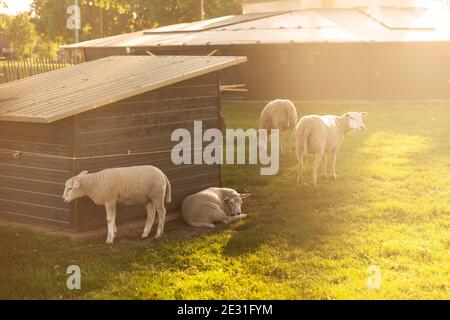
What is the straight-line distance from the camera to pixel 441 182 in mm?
14641

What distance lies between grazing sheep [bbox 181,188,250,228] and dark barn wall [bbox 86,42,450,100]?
1933 cm

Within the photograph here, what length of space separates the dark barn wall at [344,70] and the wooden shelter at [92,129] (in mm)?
18290

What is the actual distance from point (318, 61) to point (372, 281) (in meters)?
23.7

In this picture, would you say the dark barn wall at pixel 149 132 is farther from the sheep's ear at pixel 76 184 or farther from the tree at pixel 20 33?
the tree at pixel 20 33

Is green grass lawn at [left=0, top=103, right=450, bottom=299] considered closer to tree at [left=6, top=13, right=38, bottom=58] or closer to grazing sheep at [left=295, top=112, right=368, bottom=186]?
grazing sheep at [left=295, top=112, right=368, bottom=186]

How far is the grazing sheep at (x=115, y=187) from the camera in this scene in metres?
10.5

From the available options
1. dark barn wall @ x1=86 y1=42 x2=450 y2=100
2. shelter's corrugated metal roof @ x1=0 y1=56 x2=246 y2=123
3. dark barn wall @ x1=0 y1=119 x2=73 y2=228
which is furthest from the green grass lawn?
dark barn wall @ x1=86 y1=42 x2=450 y2=100

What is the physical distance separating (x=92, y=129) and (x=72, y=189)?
1.24m

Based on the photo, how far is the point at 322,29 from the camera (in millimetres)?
30375

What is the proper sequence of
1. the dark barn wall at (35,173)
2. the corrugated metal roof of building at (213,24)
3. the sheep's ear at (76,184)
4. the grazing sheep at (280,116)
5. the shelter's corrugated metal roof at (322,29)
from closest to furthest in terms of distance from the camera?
the sheep's ear at (76,184) < the dark barn wall at (35,173) < the grazing sheep at (280,116) < the shelter's corrugated metal roof at (322,29) < the corrugated metal roof of building at (213,24)

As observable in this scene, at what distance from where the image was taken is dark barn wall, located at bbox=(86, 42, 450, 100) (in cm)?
3056

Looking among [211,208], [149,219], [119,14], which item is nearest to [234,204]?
[211,208]

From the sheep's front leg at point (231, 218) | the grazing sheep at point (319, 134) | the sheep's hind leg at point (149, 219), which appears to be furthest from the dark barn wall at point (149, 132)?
the grazing sheep at point (319, 134)

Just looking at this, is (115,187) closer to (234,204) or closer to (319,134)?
(234,204)
